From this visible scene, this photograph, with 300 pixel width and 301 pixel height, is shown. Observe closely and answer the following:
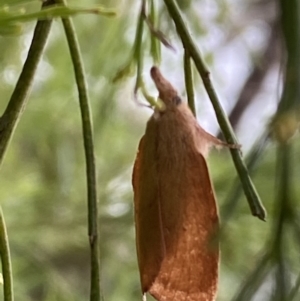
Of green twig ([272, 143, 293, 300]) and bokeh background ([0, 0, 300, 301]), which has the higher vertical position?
bokeh background ([0, 0, 300, 301])

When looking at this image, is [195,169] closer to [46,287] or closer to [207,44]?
[46,287]

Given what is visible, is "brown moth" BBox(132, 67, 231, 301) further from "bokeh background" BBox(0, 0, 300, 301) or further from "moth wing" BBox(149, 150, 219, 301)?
"bokeh background" BBox(0, 0, 300, 301)

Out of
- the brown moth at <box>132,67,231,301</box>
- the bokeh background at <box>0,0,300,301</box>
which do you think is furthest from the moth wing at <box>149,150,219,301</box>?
the bokeh background at <box>0,0,300,301</box>

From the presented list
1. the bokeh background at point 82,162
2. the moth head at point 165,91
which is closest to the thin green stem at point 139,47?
the moth head at point 165,91

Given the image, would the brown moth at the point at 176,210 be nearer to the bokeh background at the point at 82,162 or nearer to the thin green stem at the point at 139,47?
the thin green stem at the point at 139,47

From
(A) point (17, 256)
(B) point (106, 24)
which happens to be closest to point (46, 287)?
(A) point (17, 256)

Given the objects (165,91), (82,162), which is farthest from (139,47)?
(82,162)
